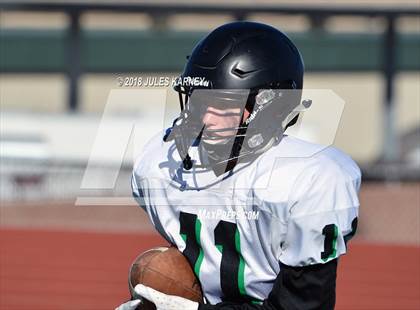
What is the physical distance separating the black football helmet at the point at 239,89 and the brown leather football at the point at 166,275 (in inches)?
10.2

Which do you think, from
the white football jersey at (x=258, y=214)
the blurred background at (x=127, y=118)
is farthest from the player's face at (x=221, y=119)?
the blurred background at (x=127, y=118)

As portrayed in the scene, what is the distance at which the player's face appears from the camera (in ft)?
8.39

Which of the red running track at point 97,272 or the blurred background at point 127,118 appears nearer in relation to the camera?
the red running track at point 97,272

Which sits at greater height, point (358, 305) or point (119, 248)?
point (358, 305)

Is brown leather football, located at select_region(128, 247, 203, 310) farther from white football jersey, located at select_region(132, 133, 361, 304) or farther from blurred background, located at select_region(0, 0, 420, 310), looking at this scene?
blurred background, located at select_region(0, 0, 420, 310)

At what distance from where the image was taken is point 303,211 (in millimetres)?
2396

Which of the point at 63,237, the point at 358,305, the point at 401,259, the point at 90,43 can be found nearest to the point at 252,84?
the point at 358,305

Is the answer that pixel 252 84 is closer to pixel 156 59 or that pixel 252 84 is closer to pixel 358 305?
pixel 358 305

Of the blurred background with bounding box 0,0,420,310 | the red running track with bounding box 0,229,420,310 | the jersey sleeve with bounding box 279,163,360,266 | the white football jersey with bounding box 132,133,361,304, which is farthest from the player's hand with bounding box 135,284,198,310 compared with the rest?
the blurred background with bounding box 0,0,420,310

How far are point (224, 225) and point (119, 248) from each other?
6.11 m

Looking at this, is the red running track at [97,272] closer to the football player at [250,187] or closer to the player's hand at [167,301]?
the football player at [250,187]

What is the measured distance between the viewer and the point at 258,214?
97.7 inches

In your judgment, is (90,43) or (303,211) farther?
(90,43)

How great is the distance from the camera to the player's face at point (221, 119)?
256 cm
